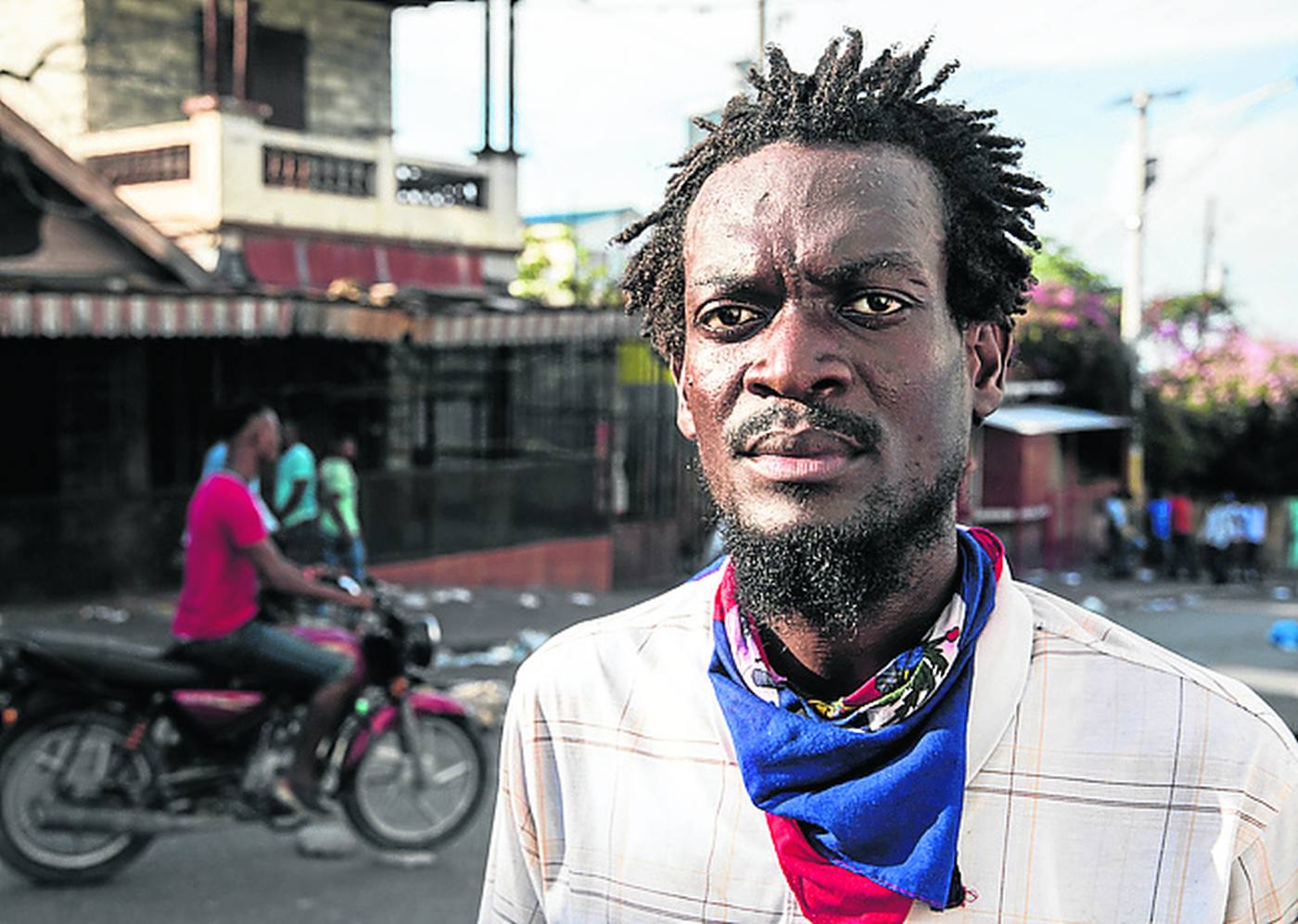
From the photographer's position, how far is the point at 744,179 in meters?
1.53

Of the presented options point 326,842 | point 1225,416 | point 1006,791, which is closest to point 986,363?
point 1006,791

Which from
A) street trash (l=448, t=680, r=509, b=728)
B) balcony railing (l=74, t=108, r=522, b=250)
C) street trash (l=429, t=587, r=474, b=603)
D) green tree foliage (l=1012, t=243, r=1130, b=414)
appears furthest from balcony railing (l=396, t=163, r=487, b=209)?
green tree foliage (l=1012, t=243, r=1130, b=414)

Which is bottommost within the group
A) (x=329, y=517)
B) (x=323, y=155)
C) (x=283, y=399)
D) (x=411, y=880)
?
(x=411, y=880)

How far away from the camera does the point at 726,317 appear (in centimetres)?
153

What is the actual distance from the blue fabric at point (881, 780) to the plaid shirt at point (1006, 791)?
3 centimetres

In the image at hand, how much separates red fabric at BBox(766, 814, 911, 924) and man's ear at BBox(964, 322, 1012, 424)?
54 centimetres

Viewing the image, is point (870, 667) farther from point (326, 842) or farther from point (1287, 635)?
point (1287, 635)

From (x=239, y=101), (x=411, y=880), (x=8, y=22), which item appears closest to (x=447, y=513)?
(x=239, y=101)

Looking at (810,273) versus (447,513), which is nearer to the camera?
(810,273)

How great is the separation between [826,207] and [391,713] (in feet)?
14.7

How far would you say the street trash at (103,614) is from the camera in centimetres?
1069

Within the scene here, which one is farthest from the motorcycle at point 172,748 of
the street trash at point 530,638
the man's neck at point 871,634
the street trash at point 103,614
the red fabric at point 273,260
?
the red fabric at point 273,260

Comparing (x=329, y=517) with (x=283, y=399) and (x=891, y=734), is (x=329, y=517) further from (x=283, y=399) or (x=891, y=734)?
(x=891, y=734)

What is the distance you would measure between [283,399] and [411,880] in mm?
7919
